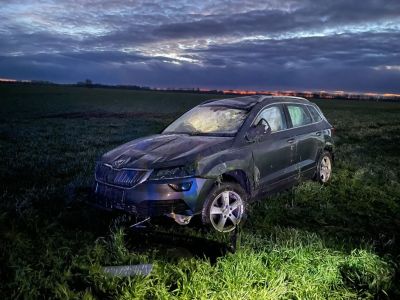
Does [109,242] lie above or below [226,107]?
below

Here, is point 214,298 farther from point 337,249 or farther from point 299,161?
point 299,161

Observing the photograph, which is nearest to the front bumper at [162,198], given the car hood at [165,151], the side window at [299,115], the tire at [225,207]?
the tire at [225,207]

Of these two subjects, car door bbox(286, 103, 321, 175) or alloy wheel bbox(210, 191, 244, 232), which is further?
car door bbox(286, 103, 321, 175)

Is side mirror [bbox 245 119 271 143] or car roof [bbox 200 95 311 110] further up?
car roof [bbox 200 95 311 110]

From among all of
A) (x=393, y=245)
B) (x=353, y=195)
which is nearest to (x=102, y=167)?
(x=393, y=245)

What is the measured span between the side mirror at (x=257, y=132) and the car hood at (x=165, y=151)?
31cm

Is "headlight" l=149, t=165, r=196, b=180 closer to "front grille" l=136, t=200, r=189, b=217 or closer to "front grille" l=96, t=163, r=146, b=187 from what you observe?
"front grille" l=96, t=163, r=146, b=187

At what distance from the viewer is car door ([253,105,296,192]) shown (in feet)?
19.2

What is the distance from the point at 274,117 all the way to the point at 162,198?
2.62m

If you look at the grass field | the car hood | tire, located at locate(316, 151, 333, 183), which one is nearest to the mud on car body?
the car hood

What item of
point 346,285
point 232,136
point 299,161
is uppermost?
point 232,136

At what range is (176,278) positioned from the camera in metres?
3.78

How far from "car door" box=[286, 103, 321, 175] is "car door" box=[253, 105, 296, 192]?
215 millimetres

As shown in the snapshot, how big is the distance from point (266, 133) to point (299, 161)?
121cm
